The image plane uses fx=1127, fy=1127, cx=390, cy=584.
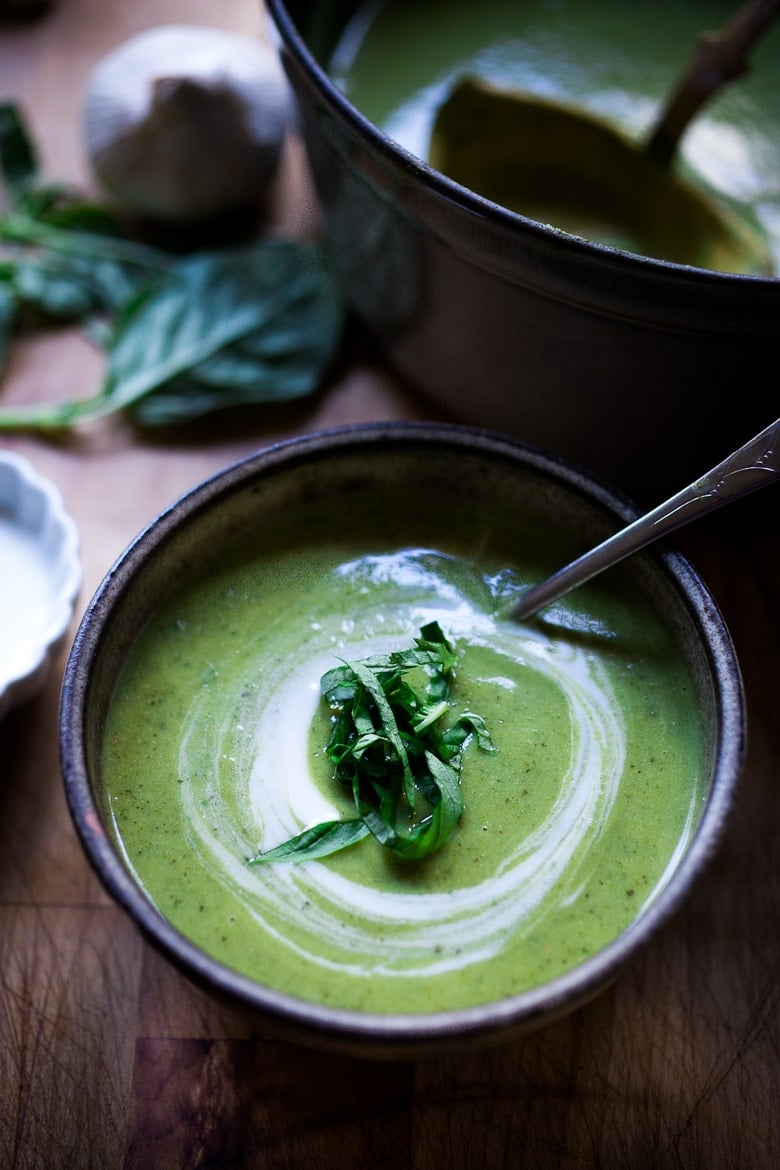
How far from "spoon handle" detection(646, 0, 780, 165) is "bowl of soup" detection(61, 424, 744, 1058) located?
55 centimetres

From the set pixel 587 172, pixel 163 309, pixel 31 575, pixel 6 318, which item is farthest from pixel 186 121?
pixel 31 575

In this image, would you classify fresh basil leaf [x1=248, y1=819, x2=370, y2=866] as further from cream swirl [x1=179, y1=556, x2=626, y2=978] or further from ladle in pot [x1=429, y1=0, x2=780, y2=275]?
ladle in pot [x1=429, y1=0, x2=780, y2=275]

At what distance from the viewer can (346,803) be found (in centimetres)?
99

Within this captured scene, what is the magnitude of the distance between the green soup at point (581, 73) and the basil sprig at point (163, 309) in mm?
238

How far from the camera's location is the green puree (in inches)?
36.0

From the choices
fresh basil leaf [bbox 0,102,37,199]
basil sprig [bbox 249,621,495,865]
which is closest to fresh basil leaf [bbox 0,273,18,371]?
fresh basil leaf [bbox 0,102,37,199]

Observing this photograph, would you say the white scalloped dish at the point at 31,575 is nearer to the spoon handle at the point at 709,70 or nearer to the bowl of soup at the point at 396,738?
the bowl of soup at the point at 396,738

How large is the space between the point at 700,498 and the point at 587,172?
2.05ft

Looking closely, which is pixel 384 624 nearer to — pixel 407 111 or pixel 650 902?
pixel 650 902

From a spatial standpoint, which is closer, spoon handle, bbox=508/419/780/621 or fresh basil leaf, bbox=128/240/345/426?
spoon handle, bbox=508/419/780/621

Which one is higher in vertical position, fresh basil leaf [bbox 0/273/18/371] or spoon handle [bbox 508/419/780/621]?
spoon handle [bbox 508/419/780/621]

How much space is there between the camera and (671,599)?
3.34ft

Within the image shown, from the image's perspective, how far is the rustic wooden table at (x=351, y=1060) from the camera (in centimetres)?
99

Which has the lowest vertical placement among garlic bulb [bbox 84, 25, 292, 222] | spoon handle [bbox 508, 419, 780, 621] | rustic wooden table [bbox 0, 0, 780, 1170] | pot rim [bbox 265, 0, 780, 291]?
rustic wooden table [bbox 0, 0, 780, 1170]
